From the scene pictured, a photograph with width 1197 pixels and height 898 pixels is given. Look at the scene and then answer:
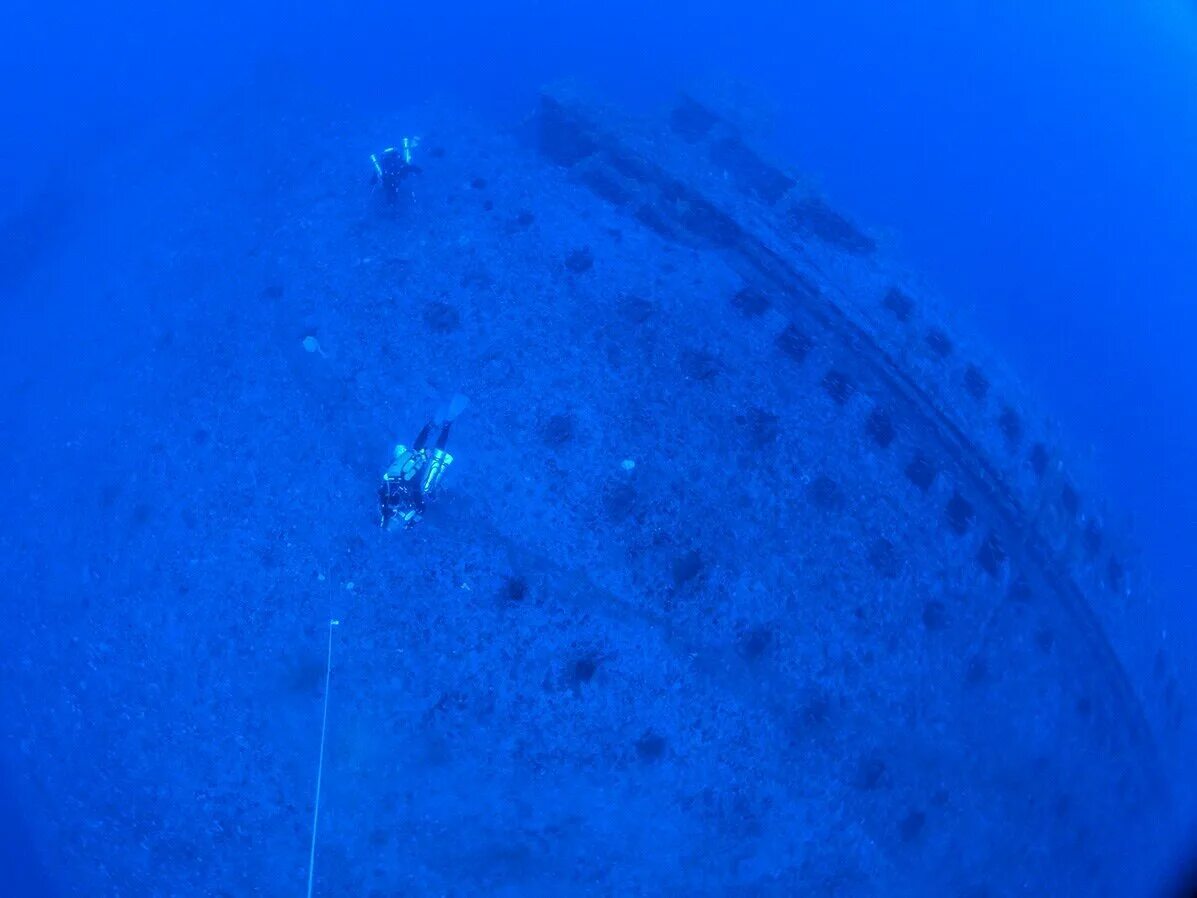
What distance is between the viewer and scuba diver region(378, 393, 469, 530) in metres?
8.69

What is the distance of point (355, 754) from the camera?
343 inches

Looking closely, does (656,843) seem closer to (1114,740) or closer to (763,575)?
(763,575)

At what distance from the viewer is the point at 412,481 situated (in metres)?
8.77

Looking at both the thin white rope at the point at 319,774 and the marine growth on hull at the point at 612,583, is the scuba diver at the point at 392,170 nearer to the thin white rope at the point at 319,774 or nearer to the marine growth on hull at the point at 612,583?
the marine growth on hull at the point at 612,583

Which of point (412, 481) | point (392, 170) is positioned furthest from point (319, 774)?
point (392, 170)

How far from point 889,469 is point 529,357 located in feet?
19.2

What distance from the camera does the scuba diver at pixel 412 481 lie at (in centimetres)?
869

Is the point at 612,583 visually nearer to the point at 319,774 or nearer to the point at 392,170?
the point at 319,774

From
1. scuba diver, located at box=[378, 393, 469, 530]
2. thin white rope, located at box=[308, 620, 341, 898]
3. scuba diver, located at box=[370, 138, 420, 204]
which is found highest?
scuba diver, located at box=[370, 138, 420, 204]

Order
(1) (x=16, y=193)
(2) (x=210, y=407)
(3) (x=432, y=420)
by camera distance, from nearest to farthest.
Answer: (3) (x=432, y=420)
(2) (x=210, y=407)
(1) (x=16, y=193)

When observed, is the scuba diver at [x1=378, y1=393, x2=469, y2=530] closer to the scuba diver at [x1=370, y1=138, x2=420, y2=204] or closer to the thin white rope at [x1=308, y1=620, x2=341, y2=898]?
the thin white rope at [x1=308, y1=620, x2=341, y2=898]

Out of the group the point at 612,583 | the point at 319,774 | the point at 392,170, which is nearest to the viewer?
the point at 319,774

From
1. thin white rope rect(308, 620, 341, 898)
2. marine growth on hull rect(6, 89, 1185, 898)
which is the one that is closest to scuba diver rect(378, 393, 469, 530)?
marine growth on hull rect(6, 89, 1185, 898)

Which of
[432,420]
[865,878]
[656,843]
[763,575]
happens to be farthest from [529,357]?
[865,878]
